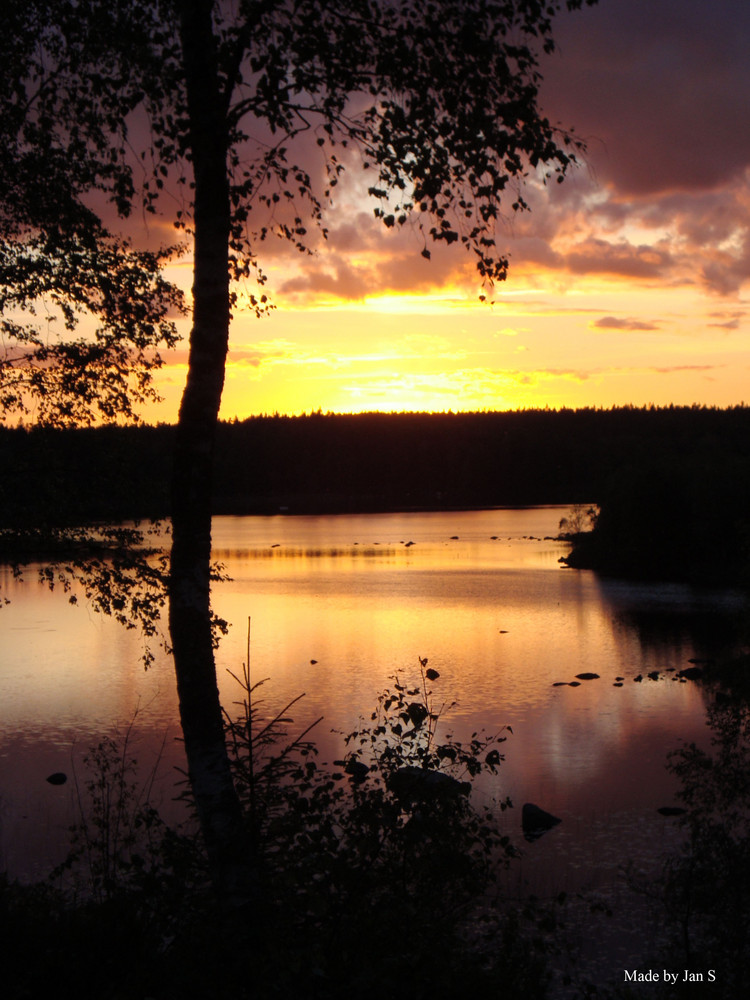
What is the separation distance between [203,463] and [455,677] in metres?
22.5

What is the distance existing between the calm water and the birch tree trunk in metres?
7.89

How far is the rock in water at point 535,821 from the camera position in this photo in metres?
15.6

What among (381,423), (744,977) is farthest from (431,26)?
(381,423)

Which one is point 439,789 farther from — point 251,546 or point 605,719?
point 251,546

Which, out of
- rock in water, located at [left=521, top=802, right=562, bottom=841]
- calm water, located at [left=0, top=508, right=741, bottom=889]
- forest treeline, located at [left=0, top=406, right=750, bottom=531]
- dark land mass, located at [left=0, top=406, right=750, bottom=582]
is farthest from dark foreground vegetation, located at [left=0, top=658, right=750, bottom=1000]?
forest treeline, located at [left=0, top=406, right=750, bottom=531]

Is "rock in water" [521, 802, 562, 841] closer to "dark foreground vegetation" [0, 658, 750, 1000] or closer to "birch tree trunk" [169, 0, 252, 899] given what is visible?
"dark foreground vegetation" [0, 658, 750, 1000]

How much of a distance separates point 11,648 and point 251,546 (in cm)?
5174

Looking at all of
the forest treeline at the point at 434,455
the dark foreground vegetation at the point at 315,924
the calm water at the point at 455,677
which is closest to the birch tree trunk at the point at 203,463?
the dark foreground vegetation at the point at 315,924

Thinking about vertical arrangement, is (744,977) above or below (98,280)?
below

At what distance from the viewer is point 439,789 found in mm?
7480

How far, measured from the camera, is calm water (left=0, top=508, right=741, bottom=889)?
55.0 ft

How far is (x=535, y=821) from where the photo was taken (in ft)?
51.9

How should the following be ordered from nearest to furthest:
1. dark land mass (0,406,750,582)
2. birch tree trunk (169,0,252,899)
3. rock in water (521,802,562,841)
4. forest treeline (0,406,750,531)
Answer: birch tree trunk (169,0,252,899), rock in water (521,802,562,841), dark land mass (0,406,750,582), forest treeline (0,406,750,531)

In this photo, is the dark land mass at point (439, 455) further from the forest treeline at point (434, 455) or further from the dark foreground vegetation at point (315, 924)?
the dark foreground vegetation at point (315, 924)
